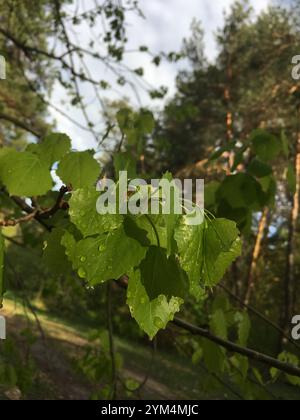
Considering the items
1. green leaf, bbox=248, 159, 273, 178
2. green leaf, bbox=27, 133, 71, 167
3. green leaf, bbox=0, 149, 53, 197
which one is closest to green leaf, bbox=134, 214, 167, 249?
green leaf, bbox=0, 149, 53, 197

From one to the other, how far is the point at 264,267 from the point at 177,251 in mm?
14741

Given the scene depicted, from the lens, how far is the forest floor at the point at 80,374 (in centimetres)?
659

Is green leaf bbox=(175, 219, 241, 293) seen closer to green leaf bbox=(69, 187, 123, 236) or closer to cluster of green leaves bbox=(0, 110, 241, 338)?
cluster of green leaves bbox=(0, 110, 241, 338)

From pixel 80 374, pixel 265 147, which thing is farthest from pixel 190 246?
pixel 80 374

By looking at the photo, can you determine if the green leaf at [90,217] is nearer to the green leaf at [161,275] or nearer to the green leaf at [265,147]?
the green leaf at [161,275]

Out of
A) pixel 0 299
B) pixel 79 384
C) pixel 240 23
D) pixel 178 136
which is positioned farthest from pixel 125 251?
pixel 178 136

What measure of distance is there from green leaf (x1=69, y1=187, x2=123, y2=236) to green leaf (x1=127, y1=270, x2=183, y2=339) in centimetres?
8

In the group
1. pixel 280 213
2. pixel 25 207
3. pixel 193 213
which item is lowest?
pixel 193 213

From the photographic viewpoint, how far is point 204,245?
61 centimetres

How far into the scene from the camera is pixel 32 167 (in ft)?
2.84

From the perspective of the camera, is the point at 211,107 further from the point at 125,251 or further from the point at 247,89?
the point at 125,251

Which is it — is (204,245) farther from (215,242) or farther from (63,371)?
(63,371)

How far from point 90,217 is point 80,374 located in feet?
17.5

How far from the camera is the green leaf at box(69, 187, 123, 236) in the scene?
2.05 feet
